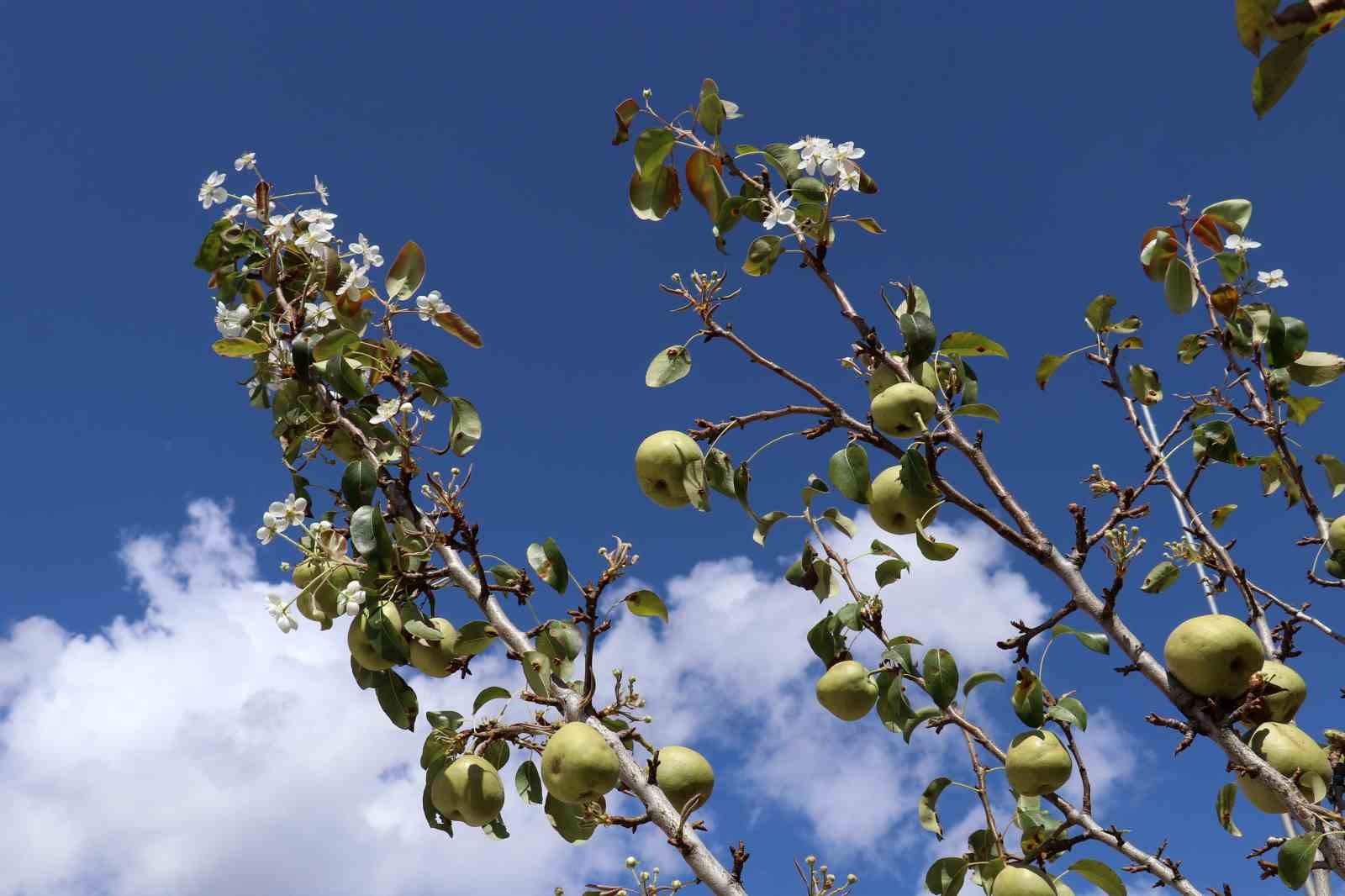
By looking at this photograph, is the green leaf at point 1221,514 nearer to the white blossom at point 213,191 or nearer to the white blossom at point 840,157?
the white blossom at point 840,157

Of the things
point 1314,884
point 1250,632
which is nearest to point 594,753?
point 1250,632

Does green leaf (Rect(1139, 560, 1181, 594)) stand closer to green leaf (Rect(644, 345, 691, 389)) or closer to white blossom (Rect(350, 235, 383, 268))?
green leaf (Rect(644, 345, 691, 389))

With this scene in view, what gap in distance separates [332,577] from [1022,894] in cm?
240

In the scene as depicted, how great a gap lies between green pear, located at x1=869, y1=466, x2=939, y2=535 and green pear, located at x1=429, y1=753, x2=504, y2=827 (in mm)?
1493

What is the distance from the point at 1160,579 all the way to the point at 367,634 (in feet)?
8.39

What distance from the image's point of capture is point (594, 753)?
2811 millimetres

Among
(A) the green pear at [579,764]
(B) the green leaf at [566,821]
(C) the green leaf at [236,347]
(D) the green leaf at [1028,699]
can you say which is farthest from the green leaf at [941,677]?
→ (C) the green leaf at [236,347]

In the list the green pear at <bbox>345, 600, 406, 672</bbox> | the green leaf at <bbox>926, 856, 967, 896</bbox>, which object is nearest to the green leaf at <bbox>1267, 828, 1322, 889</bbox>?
the green leaf at <bbox>926, 856, 967, 896</bbox>

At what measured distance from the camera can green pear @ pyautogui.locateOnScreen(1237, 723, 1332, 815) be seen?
2.54 metres

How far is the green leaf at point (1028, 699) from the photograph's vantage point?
2850 millimetres

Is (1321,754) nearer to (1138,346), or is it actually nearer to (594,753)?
(1138,346)

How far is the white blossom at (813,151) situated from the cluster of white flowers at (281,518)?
2.03m

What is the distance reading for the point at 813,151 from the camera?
313cm

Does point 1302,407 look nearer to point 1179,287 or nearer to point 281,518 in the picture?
point 1179,287
